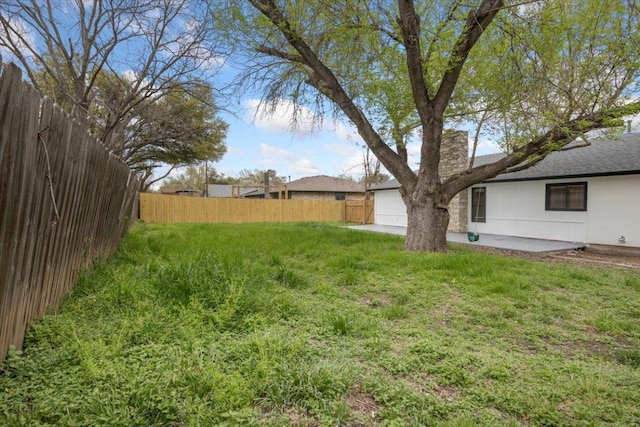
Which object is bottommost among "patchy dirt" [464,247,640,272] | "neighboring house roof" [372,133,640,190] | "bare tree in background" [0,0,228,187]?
"patchy dirt" [464,247,640,272]

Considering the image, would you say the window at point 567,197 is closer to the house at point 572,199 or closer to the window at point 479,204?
the house at point 572,199

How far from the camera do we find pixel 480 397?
1.91 m

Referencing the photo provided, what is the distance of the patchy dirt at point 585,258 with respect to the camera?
6953mm

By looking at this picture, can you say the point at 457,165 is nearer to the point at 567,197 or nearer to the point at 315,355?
the point at 567,197

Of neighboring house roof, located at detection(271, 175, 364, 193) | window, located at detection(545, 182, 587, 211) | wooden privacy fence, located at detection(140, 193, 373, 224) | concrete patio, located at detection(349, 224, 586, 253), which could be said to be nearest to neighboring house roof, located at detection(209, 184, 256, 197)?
neighboring house roof, located at detection(271, 175, 364, 193)

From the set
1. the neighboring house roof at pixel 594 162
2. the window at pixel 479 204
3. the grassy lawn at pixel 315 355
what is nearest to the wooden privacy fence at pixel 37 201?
the grassy lawn at pixel 315 355

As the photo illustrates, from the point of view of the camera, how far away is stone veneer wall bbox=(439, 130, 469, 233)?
1238 centimetres

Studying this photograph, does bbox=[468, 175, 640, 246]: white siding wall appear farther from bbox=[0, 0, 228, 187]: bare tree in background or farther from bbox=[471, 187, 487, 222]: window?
bbox=[0, 0, 228, 187]: bare tree in background

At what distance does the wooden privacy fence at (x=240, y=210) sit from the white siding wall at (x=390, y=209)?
1.41 m

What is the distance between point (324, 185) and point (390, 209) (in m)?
13.1

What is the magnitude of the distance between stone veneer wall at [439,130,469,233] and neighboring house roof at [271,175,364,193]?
53.8 feet

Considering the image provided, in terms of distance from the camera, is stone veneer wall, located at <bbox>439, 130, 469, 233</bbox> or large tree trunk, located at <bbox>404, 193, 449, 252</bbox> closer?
large tree trunk, located at <bbox>404, 193, 449, 252</bbox>

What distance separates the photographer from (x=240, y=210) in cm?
1777

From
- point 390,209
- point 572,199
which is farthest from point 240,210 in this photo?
point 572,199
